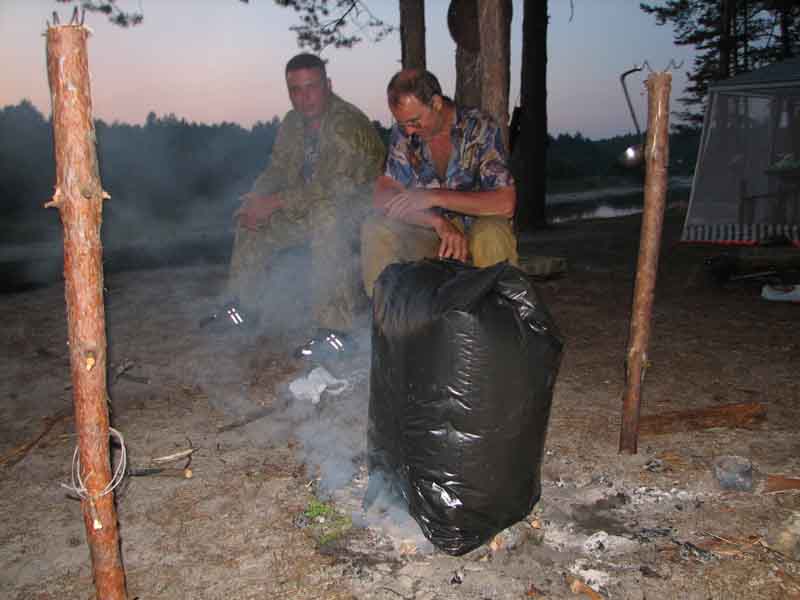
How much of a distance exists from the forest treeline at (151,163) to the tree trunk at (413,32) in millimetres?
8823

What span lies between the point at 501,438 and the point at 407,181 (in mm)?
1796

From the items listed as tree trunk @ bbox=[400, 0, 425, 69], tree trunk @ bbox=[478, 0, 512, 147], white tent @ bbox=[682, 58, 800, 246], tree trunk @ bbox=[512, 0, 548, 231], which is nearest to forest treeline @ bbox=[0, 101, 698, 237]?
tree trunk @ bbox=[512, 0, 548, 231]

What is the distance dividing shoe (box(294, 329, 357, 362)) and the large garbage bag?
1.77m

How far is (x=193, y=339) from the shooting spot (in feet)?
14.8

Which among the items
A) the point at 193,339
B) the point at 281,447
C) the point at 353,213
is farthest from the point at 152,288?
the point at 281,447

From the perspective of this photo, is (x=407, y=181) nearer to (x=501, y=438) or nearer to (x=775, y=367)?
(x=501, y=438)

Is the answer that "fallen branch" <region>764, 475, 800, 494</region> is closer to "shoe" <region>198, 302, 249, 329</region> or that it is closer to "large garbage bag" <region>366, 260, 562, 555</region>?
"large garbage bag" <region>366, 260, 562, 555</region>

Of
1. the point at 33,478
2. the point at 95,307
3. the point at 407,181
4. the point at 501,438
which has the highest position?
the point at 407,181

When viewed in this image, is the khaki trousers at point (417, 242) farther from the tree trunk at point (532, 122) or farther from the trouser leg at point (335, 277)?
the tree trunk at point (532, 122)

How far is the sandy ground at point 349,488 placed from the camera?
6.21ft

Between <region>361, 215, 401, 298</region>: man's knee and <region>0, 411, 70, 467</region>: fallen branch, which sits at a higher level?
<region>361, 215, 401, 298</region>: man's knee

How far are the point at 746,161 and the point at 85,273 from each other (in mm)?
11120

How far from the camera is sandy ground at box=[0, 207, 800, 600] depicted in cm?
189

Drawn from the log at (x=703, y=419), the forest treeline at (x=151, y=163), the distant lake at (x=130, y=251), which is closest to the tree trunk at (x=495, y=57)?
the log at (x=703, y=419)
